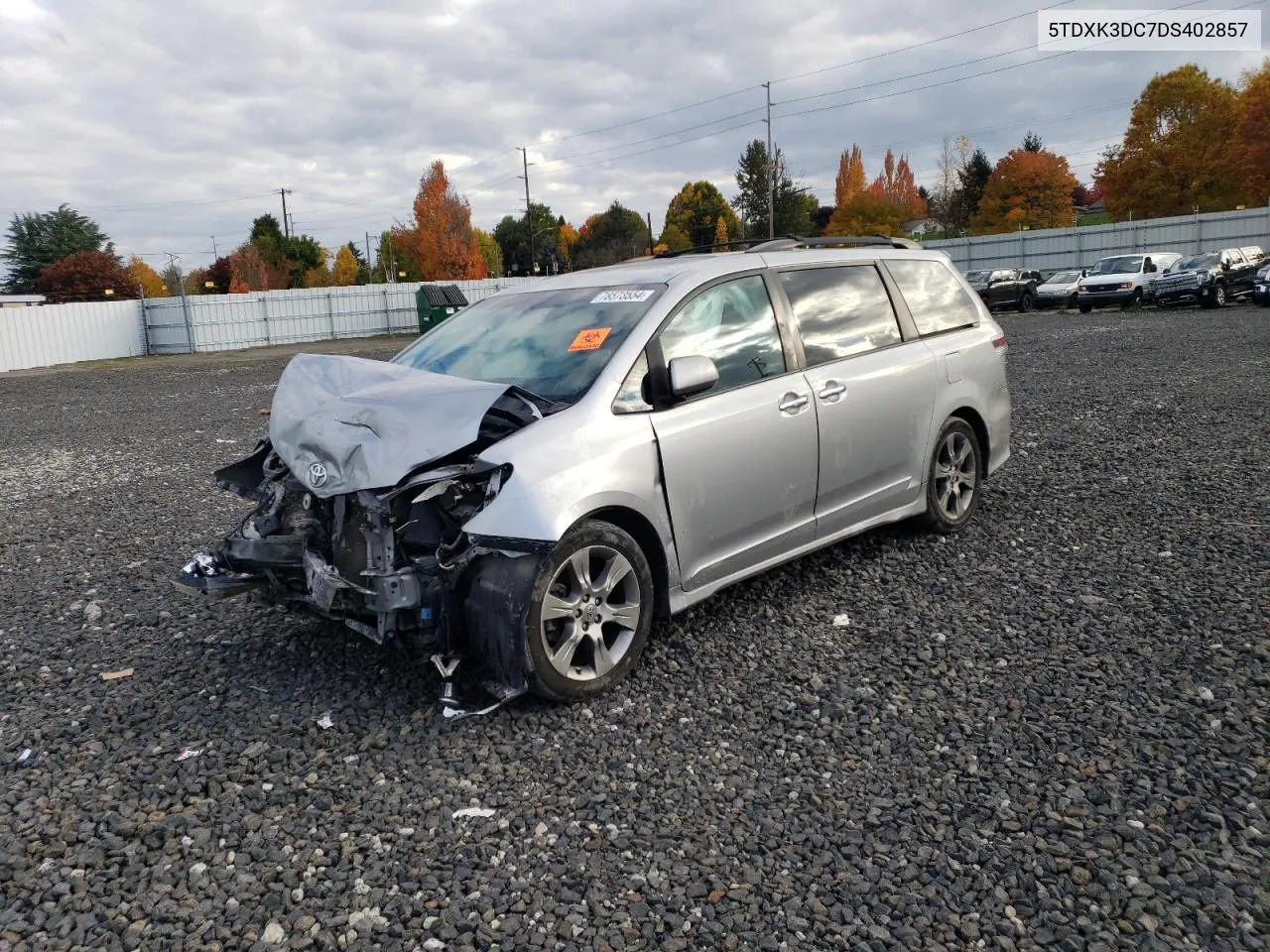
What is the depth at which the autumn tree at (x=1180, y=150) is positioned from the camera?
2004 inches

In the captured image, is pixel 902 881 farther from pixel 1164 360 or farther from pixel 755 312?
pixel 1164 360

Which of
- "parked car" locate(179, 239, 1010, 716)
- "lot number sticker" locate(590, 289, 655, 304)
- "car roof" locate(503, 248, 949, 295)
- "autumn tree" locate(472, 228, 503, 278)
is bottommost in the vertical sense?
"parked car" locate(179, 239, 1010, 716)

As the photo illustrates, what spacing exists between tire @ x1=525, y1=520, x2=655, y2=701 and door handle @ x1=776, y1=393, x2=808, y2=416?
1.11 m

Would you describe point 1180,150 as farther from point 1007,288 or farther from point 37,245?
point 37,245

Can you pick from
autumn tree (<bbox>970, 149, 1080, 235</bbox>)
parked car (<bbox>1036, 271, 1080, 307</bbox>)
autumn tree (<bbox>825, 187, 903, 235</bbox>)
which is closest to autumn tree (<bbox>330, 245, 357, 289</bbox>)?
autumn tree (<bbox>825, 187, 903, 235</bbox>)

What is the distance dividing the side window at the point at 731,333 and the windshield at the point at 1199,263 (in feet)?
Answer: 96.1

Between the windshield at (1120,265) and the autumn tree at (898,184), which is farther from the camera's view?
the autumn tree at (898,184)

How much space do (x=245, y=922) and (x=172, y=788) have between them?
0.90m

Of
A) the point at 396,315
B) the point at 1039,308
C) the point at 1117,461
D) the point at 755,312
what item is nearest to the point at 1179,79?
the point at 1039,308

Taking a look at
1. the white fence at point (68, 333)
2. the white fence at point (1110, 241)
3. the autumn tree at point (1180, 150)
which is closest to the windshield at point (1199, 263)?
the white fence at point (1110, 241)

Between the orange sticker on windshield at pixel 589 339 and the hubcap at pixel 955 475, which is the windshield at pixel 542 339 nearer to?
the orange sticker on windshield at pixel 589 339

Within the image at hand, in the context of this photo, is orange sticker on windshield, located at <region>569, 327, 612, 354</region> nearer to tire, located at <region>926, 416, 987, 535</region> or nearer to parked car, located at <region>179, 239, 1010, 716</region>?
parked car, located at <region>179, 239, 1010, 716</region>

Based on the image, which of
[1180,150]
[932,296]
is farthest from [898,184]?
[932,296]

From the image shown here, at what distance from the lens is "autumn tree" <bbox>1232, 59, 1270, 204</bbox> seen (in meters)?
47.2
